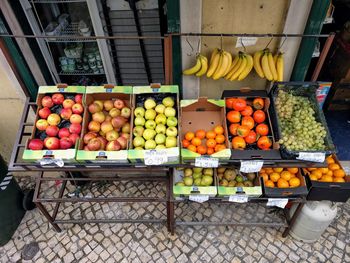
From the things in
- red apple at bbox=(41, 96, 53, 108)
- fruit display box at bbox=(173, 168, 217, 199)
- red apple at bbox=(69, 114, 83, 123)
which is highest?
red apple at bbox=(41, 96, 53, 108)

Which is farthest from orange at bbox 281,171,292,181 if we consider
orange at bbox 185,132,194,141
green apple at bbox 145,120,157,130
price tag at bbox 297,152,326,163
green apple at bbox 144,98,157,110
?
green apple at bbox 144,98,157,110

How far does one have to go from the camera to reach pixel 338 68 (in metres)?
4.56

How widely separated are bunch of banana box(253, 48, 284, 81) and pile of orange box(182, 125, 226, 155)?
33.0 inches

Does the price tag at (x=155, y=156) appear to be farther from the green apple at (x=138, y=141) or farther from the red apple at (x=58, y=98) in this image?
the red apple at (x=58, y=98)

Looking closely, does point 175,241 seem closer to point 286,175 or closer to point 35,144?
point 286,175

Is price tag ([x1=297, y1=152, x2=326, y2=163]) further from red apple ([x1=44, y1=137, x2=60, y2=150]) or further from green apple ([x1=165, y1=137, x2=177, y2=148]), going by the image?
red apple ([x1=44, y1=137, x2=60, y2=150])

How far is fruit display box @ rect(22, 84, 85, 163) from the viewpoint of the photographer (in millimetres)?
2859

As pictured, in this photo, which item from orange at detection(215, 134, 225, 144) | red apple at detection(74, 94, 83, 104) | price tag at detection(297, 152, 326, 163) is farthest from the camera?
red apple at detection(74, 94, 83, 104)

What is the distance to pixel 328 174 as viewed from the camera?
3.32 m

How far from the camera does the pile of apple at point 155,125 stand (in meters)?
3.00

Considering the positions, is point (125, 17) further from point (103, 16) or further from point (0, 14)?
point (0, 14)

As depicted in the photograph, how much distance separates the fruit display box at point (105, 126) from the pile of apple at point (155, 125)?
152 millimetres

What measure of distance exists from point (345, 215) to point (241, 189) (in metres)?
2.20

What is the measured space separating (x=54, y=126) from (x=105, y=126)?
0.58m
